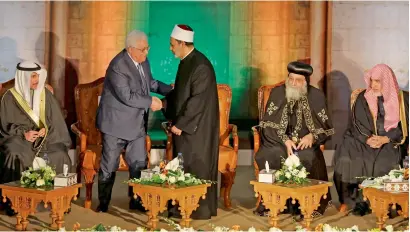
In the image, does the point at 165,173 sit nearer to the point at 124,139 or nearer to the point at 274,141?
the point at 124,139

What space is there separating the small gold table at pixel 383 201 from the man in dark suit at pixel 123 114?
6.46 ft

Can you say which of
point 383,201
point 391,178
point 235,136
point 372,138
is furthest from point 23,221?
point 372,138

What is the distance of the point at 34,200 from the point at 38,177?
0.22 meters

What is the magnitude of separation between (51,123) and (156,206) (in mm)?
1616

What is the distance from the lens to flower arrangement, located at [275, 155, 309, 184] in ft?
21.1

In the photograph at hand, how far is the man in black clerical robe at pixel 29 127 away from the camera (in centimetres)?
714

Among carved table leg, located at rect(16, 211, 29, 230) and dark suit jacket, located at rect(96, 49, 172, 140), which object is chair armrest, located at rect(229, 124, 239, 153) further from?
carved table leg, located at rect(16, 211, 29, 230)

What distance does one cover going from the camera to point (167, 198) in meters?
6.30

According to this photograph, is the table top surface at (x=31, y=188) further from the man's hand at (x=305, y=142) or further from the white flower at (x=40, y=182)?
the man's hand at (x=305, y=142)

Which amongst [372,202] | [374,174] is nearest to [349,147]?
[374,174]

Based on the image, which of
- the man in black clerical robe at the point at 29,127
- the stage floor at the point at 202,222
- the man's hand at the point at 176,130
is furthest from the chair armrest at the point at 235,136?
the man in black clerical robe at the point at 29,127

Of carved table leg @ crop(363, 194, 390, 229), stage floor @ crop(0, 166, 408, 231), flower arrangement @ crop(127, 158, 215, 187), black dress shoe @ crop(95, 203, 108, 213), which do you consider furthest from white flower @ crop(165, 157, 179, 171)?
carved table leg @ crop(363, 194, 390, 229)

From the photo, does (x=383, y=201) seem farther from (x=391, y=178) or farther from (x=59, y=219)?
(x=59, y=219)

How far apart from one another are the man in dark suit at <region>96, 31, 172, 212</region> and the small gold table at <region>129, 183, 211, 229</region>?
798mm
